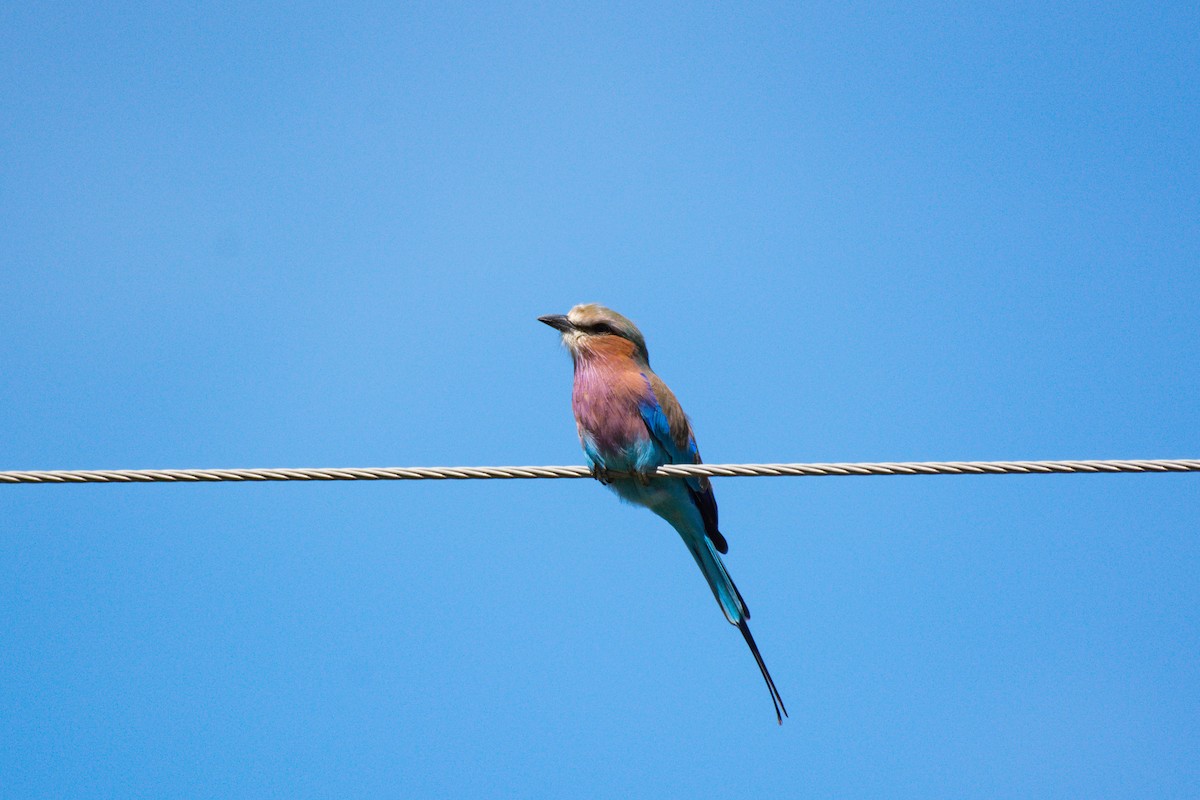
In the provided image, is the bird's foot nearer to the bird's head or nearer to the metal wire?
the bird's head

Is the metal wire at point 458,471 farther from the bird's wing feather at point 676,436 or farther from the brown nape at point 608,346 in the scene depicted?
the brown nape at point 608,346

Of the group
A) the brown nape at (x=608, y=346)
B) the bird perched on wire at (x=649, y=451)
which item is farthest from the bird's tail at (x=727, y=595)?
the brown nape at (x=608, y=346)

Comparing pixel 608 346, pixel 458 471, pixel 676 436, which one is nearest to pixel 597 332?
pixel 608 346

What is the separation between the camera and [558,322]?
581 centimetres

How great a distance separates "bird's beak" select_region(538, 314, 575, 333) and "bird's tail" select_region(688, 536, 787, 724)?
52.1 inches

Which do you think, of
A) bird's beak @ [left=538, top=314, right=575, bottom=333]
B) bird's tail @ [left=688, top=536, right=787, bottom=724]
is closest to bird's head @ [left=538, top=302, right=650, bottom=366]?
bird's beak @ [left=538, top=314, right=575, bottom=333]

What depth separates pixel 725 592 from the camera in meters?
5.14

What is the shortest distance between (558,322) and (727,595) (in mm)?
1683

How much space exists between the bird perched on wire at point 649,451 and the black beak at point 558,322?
322 mm

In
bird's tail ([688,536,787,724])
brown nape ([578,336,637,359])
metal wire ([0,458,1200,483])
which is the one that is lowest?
bird's tail ([688,536,787,724])

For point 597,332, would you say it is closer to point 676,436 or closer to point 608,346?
point 608,346

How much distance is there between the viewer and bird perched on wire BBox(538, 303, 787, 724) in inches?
199

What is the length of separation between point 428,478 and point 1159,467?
2.46 meters

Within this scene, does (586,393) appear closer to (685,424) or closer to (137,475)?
(685,424)
